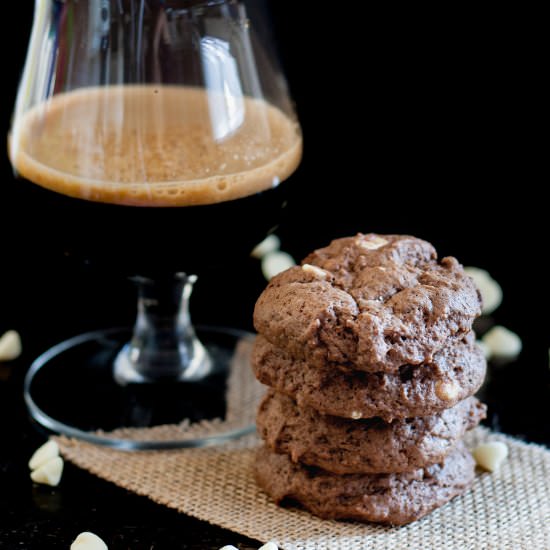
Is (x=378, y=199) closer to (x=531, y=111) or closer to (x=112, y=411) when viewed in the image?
(x=531, y=111)

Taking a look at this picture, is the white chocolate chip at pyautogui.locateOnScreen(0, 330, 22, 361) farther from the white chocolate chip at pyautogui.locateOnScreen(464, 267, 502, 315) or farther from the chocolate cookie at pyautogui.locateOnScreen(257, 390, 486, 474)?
the white chocolate chip at pyautogui.locateOnScreen(464, 267, 502, 315)

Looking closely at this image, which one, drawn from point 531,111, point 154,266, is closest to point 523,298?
point 531,111

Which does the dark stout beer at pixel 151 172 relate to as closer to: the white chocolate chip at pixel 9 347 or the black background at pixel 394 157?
the white chocolate chip at pixel 9 347

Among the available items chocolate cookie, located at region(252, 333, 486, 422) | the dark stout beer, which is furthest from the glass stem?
chocolate cookie, located at region(252, 333, 486, 422)

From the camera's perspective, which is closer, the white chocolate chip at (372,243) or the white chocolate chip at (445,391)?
the white chocolate chip at (445,391)

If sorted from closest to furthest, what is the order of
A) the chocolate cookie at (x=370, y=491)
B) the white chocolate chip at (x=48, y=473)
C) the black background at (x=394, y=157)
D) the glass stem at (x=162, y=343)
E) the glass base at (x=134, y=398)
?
1. the chocolate cookie at (x=370, y=491)
2. the white chocolate chip at (x=48, y=473)
3. the glass base at (x=134, y=398)
4. the glass stem at (x=162, y=343)
5. the black background at (x=394, y=157)

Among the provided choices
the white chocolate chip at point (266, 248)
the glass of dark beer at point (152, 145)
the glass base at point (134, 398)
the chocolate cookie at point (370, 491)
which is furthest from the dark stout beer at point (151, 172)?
the white chocolate chip at point (266, 248)
